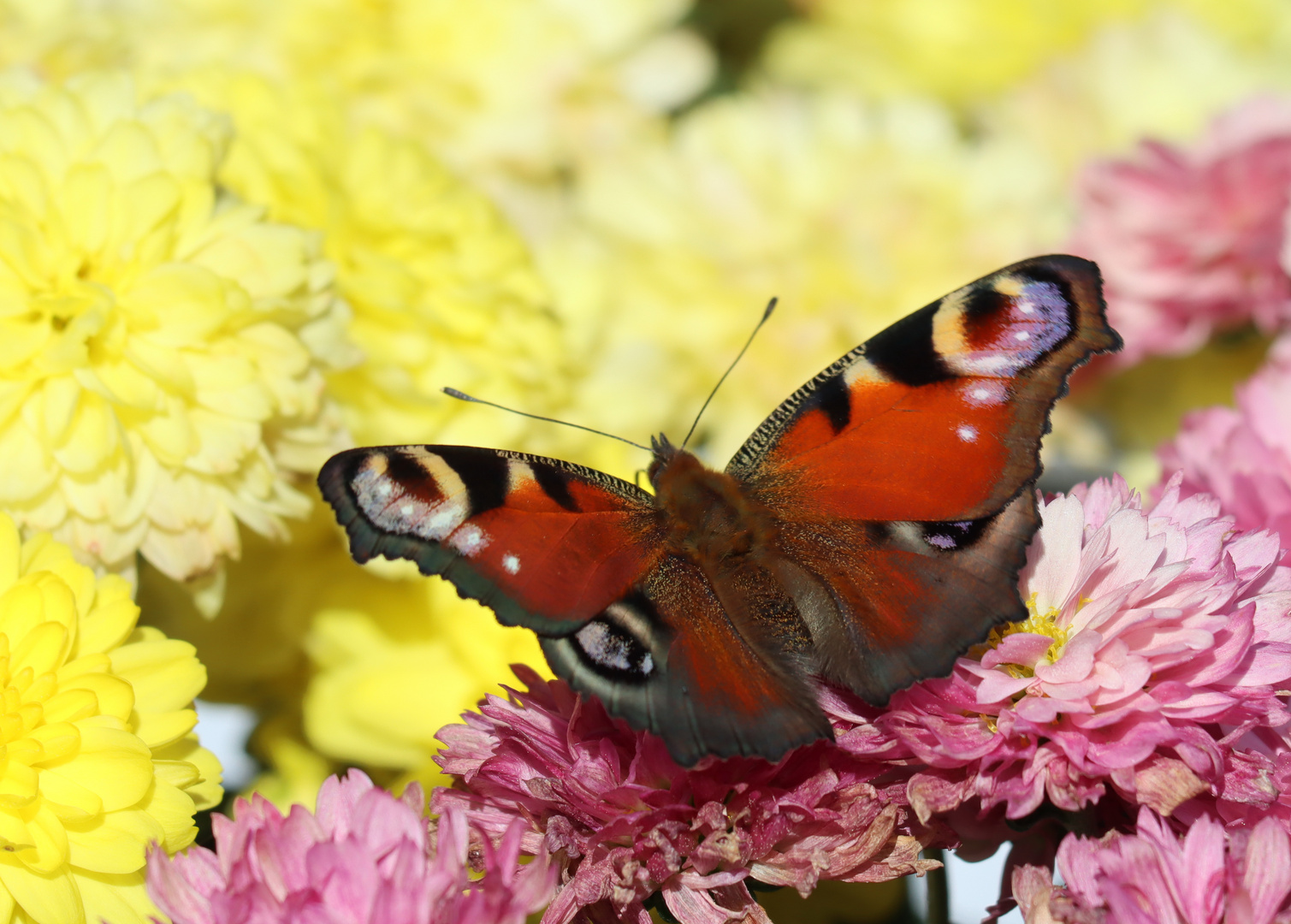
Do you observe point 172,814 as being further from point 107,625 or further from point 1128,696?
point 1128,696

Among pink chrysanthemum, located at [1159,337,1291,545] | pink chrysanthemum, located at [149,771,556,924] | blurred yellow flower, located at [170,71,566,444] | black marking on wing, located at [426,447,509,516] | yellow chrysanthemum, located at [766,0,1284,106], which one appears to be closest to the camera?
pink chrysanthemum, located at [149,771,556,924]

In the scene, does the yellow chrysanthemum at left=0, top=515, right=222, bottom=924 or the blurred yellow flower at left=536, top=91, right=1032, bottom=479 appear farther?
the blurred yellow flower at left=536, top=91, right=1032, bottom=479

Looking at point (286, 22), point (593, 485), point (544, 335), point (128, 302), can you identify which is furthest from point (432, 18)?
point (593, 485)

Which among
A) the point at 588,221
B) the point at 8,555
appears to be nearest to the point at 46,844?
the point at 8,555

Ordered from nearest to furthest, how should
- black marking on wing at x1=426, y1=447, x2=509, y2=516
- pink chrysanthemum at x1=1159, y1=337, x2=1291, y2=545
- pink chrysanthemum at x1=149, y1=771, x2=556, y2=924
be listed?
pink chrysanthemum at x1=149, y1=771, x2=556, y2=924, black marking on wing at x1=426, y1=447, x2=509, y2=516, pink chrysanthemum at x1=1159, y1=337, x2=1291, y2=545

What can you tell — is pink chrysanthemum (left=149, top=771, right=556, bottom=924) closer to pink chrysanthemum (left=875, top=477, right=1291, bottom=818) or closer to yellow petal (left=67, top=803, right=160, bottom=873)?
yellow petal (left=67, top=803, right=160, bottom=873)

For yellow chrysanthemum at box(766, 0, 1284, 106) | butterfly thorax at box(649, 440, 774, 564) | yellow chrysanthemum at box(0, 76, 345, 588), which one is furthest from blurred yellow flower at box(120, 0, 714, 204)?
butterfly thorax at box(649, 440, 774, 564)

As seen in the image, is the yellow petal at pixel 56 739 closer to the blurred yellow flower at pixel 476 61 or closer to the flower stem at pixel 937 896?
the flower stem at pixel 937 896
